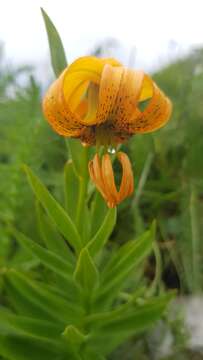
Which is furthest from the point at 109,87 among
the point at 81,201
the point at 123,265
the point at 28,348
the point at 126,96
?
the point at 28,348

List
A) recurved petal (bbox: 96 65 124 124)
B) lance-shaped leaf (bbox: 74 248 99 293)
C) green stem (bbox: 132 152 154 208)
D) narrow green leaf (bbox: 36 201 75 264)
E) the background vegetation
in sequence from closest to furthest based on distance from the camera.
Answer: recurved petal (bbox: 96 65 124 124) → lance-shaped leaf (bbox: 74 248 99 293) → narrow green leaf (bbox: 36 201 75 264) → the background vegetation → green stem (bbox: 132 152 154 208)

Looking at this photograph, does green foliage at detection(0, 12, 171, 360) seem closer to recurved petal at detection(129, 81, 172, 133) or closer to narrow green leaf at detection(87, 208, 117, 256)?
narrow green leaf at detection(87, 208, 117, 256)

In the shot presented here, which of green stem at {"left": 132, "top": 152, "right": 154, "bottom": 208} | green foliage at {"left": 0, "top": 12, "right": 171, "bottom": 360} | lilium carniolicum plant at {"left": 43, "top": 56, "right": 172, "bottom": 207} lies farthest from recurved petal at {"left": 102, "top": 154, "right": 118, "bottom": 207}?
green stem at {"left": 132, "top": 152, "right": 154, "bottom": 208}

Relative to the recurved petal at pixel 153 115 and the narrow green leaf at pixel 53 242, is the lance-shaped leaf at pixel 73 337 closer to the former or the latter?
the narrow green leaf at pixel 53 242

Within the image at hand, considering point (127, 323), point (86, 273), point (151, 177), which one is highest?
point (86, 273)

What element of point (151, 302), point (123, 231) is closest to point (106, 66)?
point (151, 302)

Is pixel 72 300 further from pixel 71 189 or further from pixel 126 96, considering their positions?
pixel 126 96
